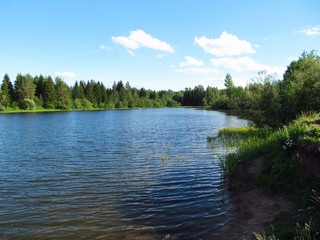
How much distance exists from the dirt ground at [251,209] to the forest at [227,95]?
13.2 meters

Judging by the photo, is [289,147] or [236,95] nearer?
[289,147]

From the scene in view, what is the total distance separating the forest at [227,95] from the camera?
80.7ft

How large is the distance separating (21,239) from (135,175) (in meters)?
8.60

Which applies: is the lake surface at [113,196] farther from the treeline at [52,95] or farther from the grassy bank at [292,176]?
the treeline at [52,95]

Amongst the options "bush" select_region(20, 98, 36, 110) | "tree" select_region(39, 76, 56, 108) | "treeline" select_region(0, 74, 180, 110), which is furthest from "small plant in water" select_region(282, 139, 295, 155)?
"tree" select_region(39, 76, 56, 108)

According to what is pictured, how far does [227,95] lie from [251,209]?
130199 mm

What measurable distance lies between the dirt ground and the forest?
13.2m

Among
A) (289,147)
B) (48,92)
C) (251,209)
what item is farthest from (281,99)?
(48,92)

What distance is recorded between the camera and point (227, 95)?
137875 mm

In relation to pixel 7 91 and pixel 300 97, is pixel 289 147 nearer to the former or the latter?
pixel 300 97

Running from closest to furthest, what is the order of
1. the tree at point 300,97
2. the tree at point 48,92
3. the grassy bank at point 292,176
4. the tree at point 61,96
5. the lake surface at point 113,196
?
the grassy bank at point 292,176
the lake surface at point 113,196
the tree at point 300,97
the tree at point 48,92
the tree at point 61,96

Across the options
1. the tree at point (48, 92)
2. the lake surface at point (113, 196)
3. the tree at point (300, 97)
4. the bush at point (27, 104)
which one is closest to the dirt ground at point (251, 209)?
the lake surface at point (113, 196)

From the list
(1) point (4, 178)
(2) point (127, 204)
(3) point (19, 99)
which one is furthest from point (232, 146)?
(3) point (19, 99)

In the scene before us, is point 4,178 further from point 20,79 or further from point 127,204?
point 20,79
